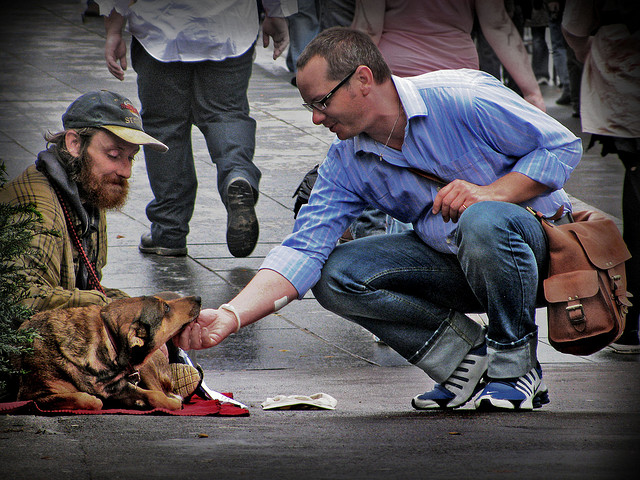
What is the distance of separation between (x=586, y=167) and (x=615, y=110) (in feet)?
15.4

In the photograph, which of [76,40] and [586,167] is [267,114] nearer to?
[586,167]

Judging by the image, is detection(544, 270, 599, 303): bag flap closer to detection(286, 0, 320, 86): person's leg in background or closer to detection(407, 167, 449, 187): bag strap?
detection(407, 167, 449, 187): bag strap

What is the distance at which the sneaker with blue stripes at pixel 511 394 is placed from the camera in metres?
3.49

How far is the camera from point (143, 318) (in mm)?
3617

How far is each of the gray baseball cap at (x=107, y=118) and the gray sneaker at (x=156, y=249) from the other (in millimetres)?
2394

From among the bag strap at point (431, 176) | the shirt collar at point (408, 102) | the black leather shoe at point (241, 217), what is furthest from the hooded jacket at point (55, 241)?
the black leather shoe at point (241, 217)

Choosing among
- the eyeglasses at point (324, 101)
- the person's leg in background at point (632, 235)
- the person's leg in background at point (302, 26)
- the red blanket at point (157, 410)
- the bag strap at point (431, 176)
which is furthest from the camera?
the person's leg in background at point (302, 26)

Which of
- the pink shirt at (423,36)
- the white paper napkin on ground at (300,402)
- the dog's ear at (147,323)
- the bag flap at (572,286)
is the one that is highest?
the pink shirt at (423,36)

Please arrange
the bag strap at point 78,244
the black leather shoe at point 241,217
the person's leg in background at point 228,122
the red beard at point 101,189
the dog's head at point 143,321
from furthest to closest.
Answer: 1. the person's leg in background at point 228,122
2. the black leather shoe at point 241,217
3. the red beard at point 101,189
4. the bag strap at point 78,244
5. the dog's head at point 143,321

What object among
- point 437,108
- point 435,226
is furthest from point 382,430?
point 437,108

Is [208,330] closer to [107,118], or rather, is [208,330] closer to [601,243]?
[107,118]

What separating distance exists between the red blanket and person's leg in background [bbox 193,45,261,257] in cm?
246

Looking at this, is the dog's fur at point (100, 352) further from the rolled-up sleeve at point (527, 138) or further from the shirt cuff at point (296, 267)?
the rolled-up sleeve at point (527, 138)

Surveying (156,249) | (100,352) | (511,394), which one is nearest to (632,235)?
(511,394)
